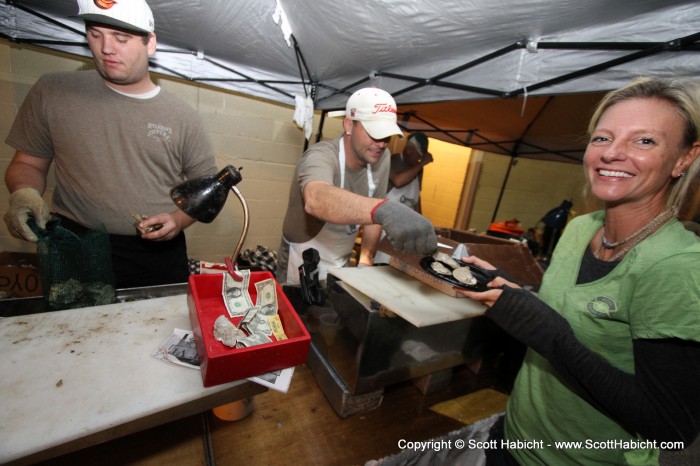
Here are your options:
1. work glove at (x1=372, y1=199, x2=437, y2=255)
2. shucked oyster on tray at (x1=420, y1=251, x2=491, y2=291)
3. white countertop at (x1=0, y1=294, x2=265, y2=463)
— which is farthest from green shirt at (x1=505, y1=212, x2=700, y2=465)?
white countertop at (x1=0, y1=294, x2=265, y2=463)

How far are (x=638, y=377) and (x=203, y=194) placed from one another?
1.40m

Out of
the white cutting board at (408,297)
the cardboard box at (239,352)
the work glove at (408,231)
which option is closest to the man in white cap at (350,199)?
the work glove at (408,231)

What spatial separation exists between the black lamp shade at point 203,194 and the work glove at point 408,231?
2.06 feet

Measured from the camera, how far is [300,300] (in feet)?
5.46

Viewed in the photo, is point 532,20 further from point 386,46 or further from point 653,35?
point 386,46

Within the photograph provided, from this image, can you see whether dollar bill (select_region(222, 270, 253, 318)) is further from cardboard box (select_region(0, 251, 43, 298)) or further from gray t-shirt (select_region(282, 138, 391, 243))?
cardboard box (select_region(0, 251, 43, 298))

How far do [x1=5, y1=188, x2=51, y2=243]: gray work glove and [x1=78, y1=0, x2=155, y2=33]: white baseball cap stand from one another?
83 cm

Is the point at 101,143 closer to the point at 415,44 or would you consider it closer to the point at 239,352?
the point at 239,352

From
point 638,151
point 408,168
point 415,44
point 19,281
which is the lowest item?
point 19,281

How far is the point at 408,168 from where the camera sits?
3484 millimetres

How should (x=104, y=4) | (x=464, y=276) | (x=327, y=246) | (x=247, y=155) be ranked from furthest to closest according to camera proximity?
(x=247, y=155) < (x=327, y=246) < (x=104, y=4) < (x=464, y=276)

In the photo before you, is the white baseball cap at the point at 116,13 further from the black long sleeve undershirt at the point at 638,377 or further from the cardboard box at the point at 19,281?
the black long sleeve undershirt at the point at 638,377

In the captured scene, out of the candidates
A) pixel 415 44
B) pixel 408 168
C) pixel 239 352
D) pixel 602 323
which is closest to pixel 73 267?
pixel 239 352

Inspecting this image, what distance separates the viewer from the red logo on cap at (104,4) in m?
1.24
